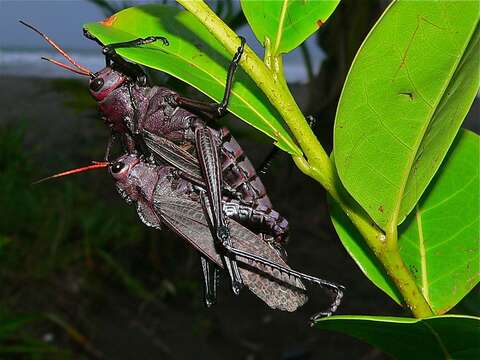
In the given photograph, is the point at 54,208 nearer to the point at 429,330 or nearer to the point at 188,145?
the point at 188,145

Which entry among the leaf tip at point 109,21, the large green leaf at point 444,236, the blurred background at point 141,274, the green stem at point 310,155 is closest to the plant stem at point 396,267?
the green stem at point 310,155

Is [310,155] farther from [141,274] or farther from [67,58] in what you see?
[141,274]

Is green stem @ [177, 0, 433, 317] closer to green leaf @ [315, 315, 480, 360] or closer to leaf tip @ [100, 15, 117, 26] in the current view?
green leaf @ [315, 315, 480, 360]

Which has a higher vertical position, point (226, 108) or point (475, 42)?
point (475, 42)

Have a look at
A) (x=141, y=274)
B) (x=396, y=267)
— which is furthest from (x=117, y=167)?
(x=141, y=274)

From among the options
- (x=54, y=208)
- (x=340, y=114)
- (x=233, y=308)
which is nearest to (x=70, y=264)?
(x=54, y=208)
